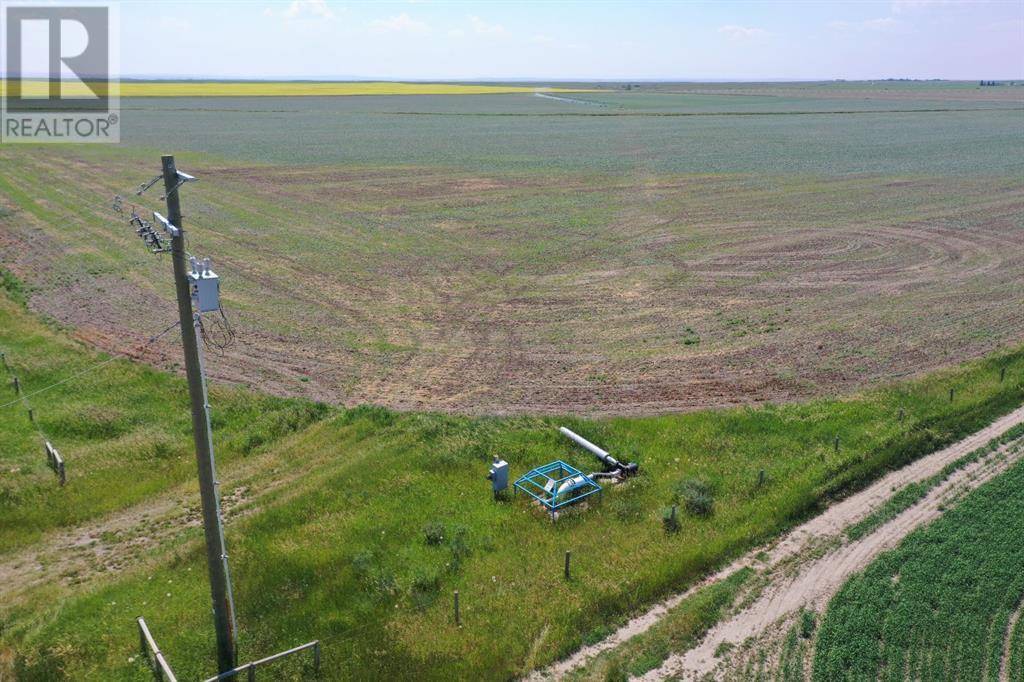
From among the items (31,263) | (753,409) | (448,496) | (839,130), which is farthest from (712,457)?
(839,130)

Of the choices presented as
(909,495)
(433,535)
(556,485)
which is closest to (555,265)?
(556,485)

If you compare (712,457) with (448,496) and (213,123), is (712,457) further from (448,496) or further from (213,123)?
(213,123)

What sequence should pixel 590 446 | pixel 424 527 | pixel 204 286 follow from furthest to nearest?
1. pixel 590 446
2. pixel 424 527
3. pixel 204 286

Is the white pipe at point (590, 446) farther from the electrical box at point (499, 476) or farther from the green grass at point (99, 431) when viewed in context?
the green grass at point (99, 431)

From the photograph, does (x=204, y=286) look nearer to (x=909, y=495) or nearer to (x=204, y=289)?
(x=204, y=289)

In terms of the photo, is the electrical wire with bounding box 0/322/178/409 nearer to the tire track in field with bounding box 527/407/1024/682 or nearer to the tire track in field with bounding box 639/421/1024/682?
the tire track in field with bounding box 527/407/1024/682

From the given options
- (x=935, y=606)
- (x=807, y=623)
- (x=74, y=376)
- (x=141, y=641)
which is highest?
(x=74, y=376)
